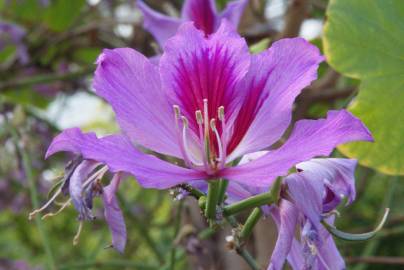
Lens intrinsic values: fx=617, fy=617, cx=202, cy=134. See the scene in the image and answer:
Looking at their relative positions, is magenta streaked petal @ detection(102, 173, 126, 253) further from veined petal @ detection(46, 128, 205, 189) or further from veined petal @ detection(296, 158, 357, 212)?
veined petal @ detection(296, 158, 357, 212)

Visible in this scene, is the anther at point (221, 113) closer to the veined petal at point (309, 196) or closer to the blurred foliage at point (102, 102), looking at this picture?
the veined petal at point (309, 196)

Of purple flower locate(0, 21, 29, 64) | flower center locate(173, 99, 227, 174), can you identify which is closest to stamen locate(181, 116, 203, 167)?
flower center locate(173, 99, 227, 174)

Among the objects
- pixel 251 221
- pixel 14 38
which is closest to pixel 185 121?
pixel 251 221

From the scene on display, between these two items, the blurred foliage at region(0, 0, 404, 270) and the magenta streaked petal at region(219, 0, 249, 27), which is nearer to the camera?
the blurred foliage at region(0, 0, 404, 270)

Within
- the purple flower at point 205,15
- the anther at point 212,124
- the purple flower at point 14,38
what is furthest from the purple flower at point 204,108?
the purple flower at point 14,38

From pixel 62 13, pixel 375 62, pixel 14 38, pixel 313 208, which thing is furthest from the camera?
pixel 62 13

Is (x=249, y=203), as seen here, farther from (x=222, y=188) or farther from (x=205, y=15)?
(x=205, y=15)

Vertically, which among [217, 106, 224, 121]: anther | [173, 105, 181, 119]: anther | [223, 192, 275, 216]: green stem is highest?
[173, 105, 181, 119]: anther

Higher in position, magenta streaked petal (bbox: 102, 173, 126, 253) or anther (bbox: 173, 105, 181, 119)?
anther (bbox: 173, 105, 181, 119)
